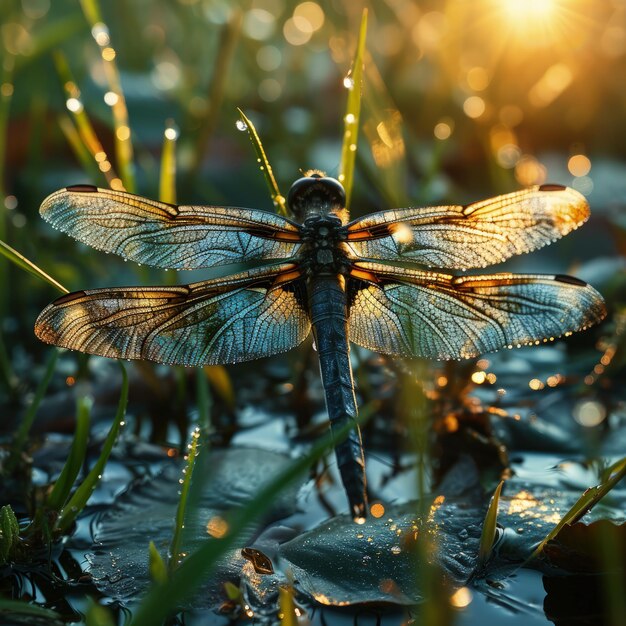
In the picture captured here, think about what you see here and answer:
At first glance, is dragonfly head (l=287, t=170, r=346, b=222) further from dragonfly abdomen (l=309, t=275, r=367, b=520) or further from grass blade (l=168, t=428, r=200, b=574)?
grass blade (l=168, t=428, r=200, b=574)

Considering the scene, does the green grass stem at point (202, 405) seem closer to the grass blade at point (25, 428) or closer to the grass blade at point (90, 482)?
the grass blade at point (90, 482)

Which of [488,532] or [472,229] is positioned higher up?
[472,229]

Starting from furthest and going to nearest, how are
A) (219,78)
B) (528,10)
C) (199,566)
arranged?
(528,10), (219,78), (199,566)

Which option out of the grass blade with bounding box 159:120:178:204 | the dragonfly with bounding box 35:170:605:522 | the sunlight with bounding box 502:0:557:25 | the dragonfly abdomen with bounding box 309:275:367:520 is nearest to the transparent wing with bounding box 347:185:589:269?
the dragonfly with bounding box 35:170:605:522

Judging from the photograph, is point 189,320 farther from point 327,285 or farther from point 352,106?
point 352,106

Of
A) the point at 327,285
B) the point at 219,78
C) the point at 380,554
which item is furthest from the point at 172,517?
the point at 219,78

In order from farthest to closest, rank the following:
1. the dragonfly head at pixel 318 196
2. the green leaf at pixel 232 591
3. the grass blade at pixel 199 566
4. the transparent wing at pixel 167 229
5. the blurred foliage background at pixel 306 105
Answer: the blurred foliage background at pixel 306 105
the dragonfly head at pixel 318 196
the transparent wing at pixel 167 229
the green leaf at pixel 232 591
the grass blade at pixel 199 566

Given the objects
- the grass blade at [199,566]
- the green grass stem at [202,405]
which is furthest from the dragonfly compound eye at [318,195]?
the grass blade at [199,566]
